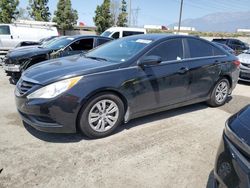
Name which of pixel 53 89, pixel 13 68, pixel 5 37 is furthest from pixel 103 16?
pixel 53 89

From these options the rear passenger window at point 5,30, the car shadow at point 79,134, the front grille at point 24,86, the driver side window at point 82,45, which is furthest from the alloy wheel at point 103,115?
the rear passenger window at point 5,30

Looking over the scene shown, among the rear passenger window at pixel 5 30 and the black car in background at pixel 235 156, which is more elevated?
the black car in background at pixel 235 156

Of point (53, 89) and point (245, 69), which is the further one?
point (245, 69)

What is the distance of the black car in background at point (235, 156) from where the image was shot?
183cm

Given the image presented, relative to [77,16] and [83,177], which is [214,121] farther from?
[77,16]

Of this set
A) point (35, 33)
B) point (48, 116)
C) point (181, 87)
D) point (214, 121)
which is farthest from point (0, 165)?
point (35, 33)

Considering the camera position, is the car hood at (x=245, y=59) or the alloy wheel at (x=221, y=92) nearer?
the alloy wheel at (x=221, y=92)

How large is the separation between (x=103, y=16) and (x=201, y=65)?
3308 cm

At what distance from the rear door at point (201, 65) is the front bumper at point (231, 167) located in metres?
2.94

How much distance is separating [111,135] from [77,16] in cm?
3675

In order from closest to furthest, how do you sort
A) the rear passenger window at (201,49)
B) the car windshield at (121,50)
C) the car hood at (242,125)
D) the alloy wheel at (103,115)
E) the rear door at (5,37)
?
the car hood at (242,125) < the alloy wheel at (103,115) < the car windshield at (121,50) < the rear passenger window at (201,49) < the rear door at (5,37)

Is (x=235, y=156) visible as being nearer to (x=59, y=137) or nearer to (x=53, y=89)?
(x=53, y=89)

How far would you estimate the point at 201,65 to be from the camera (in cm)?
514

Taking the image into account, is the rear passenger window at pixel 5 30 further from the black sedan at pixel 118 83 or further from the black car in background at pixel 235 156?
the black car in background at pixel 235 156
